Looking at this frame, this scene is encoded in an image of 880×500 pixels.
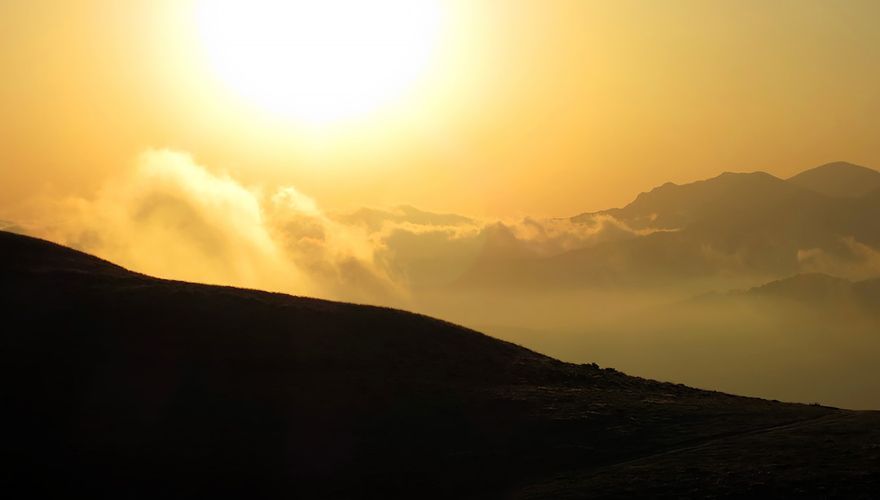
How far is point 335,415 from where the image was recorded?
52188mm

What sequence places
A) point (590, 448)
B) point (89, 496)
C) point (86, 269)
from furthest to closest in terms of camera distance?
point (86, 269)
point (590, 448)
point (89, 496)

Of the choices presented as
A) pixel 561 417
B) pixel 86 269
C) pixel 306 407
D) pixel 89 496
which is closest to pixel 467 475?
pixel 561 417

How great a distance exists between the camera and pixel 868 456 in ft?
131

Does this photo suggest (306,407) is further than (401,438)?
Yes

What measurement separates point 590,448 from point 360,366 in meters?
20.5

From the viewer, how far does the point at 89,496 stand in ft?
143

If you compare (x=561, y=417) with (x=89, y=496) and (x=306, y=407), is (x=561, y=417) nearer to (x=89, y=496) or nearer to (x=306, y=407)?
(x=306, y=407)

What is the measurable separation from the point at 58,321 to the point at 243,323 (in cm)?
1440

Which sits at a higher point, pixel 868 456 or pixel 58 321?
pixel 58 321

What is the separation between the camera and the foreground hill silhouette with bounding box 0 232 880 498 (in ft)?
139

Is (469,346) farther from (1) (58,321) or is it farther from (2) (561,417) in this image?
(1) (58,321)

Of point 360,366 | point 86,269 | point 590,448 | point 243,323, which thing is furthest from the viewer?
point 86,269

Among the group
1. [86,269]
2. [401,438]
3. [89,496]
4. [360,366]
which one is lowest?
[89,496]

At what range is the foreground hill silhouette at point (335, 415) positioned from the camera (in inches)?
1673
